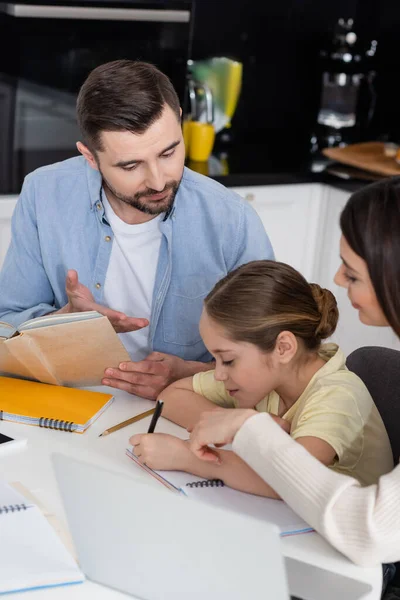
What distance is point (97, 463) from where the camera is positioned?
1.49 metres

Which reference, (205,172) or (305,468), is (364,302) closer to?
(305,468)

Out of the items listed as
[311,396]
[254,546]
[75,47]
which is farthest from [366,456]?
[75,47]

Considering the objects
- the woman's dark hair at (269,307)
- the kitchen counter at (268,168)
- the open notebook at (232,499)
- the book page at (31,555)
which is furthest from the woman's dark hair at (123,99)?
the kitchen counter at (268,168)

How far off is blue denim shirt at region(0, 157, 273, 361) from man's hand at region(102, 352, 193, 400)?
28cm

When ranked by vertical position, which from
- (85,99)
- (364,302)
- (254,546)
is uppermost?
(85,99)

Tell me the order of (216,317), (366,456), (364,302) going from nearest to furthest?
(364,302) < (366,456) < (216,317)

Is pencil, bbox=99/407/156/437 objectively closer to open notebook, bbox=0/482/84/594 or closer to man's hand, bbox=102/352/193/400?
man's hand, bbox=102/352/193/400

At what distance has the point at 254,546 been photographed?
1025mm

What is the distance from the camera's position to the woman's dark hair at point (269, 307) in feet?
5.25

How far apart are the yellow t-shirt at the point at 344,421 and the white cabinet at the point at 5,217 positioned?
5.02 ft

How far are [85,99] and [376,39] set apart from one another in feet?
7.33

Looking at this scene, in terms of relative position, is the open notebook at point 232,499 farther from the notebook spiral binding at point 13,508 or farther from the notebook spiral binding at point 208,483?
the notebook spiral binding at point 13,508

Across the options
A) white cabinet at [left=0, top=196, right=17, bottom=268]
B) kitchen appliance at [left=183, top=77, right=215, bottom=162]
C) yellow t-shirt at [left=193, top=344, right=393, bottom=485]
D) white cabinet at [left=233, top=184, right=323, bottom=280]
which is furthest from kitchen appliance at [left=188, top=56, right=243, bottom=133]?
yellow t-shirt at [left=193, top=344, right=393, bottom=485]

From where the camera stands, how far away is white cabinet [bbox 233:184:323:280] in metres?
3.33
